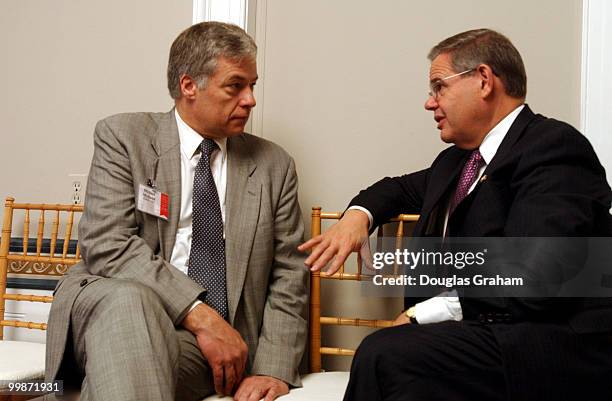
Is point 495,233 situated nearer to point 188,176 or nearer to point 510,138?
point 510,138

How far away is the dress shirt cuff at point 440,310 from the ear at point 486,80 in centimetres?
56

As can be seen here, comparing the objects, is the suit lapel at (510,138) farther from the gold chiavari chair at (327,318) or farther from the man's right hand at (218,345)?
the man's right hand at (218,345)

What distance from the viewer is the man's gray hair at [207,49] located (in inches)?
77.4

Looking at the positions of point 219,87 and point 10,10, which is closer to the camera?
point 219,87

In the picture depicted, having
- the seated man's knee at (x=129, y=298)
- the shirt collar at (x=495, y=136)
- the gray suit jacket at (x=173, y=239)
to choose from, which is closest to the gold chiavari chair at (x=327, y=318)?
the gray suit jacket at (x=173, y=239)

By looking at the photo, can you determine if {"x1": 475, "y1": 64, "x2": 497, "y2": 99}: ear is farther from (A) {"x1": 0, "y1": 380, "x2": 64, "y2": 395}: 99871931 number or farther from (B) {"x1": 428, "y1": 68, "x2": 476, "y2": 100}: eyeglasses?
(A) {"x1": 0, "y1": 380, "x2": 64, "y2": 395}: 99871931 number

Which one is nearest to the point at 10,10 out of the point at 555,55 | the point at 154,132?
the point at 154,132

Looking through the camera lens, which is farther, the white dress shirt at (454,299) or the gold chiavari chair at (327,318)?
the gold chiavari chair at (327,318)

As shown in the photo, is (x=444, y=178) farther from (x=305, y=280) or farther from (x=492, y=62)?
(x=305, y=280)

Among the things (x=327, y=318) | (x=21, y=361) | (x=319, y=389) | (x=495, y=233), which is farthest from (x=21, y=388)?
(x=495, y=233)

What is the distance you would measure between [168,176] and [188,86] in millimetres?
299

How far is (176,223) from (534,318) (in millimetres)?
1014

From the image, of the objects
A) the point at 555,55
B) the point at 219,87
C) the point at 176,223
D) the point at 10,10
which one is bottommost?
the point at 176,223

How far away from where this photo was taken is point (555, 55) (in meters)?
2.25
